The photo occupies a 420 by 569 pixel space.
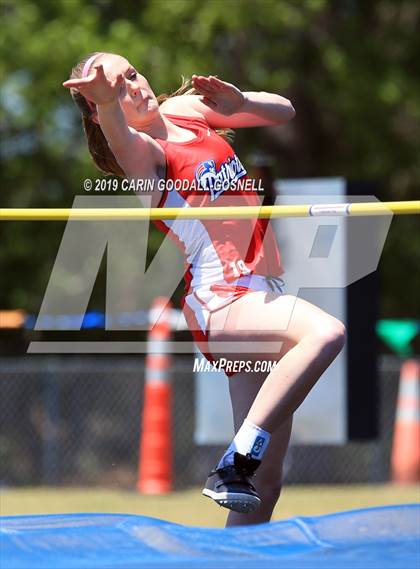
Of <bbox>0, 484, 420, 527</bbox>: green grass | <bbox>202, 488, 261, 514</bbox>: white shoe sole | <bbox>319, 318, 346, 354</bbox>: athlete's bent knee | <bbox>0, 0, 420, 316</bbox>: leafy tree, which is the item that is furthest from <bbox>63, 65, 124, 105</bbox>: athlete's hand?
<bbox>0, 0, 420, 316</bbox>: leafy tree

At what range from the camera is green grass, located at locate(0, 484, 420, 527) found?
7992mm

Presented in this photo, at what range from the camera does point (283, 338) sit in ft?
12.1

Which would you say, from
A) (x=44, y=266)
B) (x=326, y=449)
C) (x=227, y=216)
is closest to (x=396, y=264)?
(x=326, y=449)

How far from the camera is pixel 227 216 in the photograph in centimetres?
378

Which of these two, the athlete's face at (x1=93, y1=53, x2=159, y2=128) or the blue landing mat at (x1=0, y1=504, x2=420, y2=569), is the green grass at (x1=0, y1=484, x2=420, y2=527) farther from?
the athlete's face at (x1=93, y1=53, x2=159, y2=128)

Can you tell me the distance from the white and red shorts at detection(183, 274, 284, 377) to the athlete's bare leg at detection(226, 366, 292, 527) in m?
0.06

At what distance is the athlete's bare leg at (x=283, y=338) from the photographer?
3576 mm

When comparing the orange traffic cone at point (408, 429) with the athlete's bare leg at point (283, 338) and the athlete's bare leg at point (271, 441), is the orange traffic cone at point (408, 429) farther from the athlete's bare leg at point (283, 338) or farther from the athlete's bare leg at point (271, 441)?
the athlete's bare leg at point (283, 338)

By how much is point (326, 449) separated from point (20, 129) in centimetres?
463

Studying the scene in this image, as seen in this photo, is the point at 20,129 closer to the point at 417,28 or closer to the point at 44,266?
the point at 44,266

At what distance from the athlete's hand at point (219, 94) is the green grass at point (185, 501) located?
4.00 meters

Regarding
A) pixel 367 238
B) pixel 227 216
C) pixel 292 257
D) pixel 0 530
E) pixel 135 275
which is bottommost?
pixel 0 530

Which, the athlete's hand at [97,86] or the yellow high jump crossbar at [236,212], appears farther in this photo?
the yellow high jump crossbar at [236,212]

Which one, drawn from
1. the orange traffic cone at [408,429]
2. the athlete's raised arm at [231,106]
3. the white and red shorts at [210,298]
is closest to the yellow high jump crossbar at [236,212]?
the white and red shorts at [210,298]
